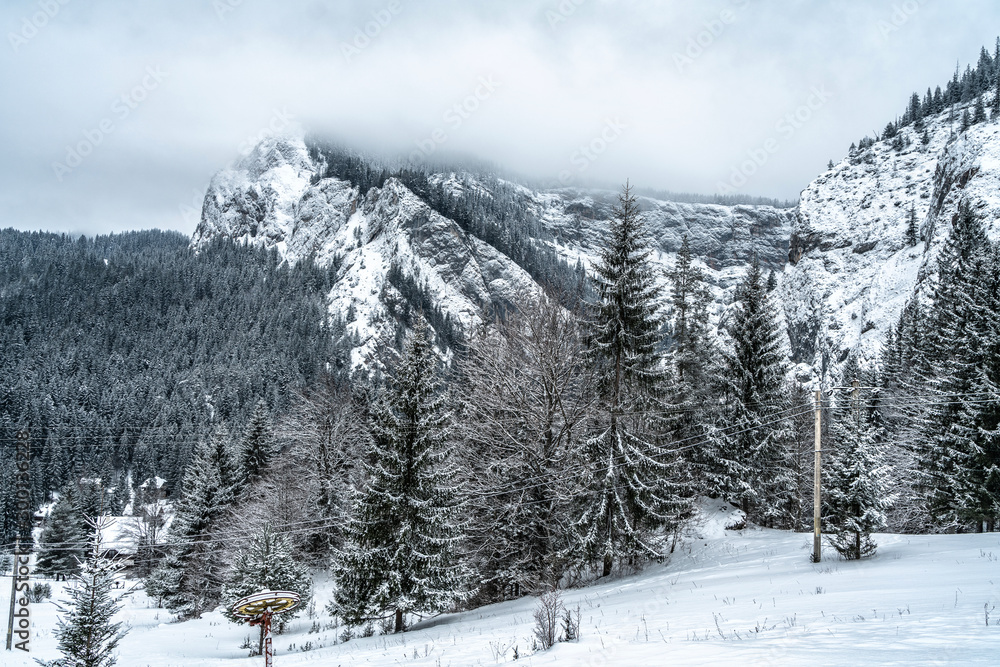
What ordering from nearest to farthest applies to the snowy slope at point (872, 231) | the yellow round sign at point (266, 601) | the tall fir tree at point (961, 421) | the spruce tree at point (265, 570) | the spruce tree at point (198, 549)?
1. the yellow round sign at point (266, 601)
2. the spruce tree at point (265, 570)
3. the tall fir tree at point (961, 421)
4. the spruce tree at point (198, 549)
5. the snowy slope at point (872, 231)

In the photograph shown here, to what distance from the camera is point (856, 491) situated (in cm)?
1620

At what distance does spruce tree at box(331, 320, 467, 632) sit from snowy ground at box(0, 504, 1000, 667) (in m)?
1.22

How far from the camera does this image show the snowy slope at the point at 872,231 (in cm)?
8769

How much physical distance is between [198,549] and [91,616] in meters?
24.4

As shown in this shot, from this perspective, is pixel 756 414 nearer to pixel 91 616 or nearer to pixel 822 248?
pixel 91 616

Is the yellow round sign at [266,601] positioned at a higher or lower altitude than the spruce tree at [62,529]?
higher

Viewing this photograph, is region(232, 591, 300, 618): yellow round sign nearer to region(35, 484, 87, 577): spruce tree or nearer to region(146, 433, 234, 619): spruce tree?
region(146, 433, 234, 619): spruce tree

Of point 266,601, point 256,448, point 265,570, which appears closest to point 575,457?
point 265,570

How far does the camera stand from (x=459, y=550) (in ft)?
65.0

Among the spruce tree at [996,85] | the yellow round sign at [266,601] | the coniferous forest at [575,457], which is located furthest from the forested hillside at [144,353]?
the spruce tree at [996,85]

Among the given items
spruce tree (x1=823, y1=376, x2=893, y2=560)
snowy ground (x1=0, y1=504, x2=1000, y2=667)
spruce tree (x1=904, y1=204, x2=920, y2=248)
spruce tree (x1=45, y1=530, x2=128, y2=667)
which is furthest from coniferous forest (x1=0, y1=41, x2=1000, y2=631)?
spruce tree (x1=904, y1=204, x2=920, y2=248)

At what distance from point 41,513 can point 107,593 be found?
304 feet

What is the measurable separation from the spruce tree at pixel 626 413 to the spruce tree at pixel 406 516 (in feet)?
15.9

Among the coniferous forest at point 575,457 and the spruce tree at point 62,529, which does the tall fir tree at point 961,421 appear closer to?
the coniferous forest at point 575,457
